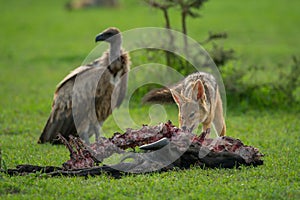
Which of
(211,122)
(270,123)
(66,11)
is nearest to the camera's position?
(211,122)

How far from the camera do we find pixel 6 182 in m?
6.49

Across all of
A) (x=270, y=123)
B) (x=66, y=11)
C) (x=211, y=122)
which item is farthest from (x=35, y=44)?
(x=211, y=122)

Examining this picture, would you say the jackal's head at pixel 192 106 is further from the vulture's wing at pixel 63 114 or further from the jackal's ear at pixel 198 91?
the vulture's wing at pixel 63 114

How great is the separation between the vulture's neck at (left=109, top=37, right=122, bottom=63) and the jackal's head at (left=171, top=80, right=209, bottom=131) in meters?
2.22

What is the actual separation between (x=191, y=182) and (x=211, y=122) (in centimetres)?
215

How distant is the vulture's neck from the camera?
10125 mm

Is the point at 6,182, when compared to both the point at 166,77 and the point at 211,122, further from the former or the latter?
the point at 166,77

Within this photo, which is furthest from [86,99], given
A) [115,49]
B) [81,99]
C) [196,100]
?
[196,100]

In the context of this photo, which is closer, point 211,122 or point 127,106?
point 211,122

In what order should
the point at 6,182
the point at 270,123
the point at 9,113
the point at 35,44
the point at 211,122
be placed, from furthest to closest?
1. the point at 35,44
2. the point at 9,113
3. the point at 270,123
4. the point at 211,122
5. the point at 6,182

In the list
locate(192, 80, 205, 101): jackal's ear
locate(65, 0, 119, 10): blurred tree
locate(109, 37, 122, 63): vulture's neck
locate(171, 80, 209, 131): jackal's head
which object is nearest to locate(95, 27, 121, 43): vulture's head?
locate(109, 37, 122, 63): vulture's neck

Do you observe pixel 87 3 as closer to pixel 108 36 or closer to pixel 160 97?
pixel 108 36

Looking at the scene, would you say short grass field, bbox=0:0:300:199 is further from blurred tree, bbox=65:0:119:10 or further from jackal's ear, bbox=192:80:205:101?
jackal's ear, bbox=192:80:205:101

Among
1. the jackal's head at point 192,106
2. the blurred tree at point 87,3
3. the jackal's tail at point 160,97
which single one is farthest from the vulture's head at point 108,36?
the blurred tree at point 87,3
